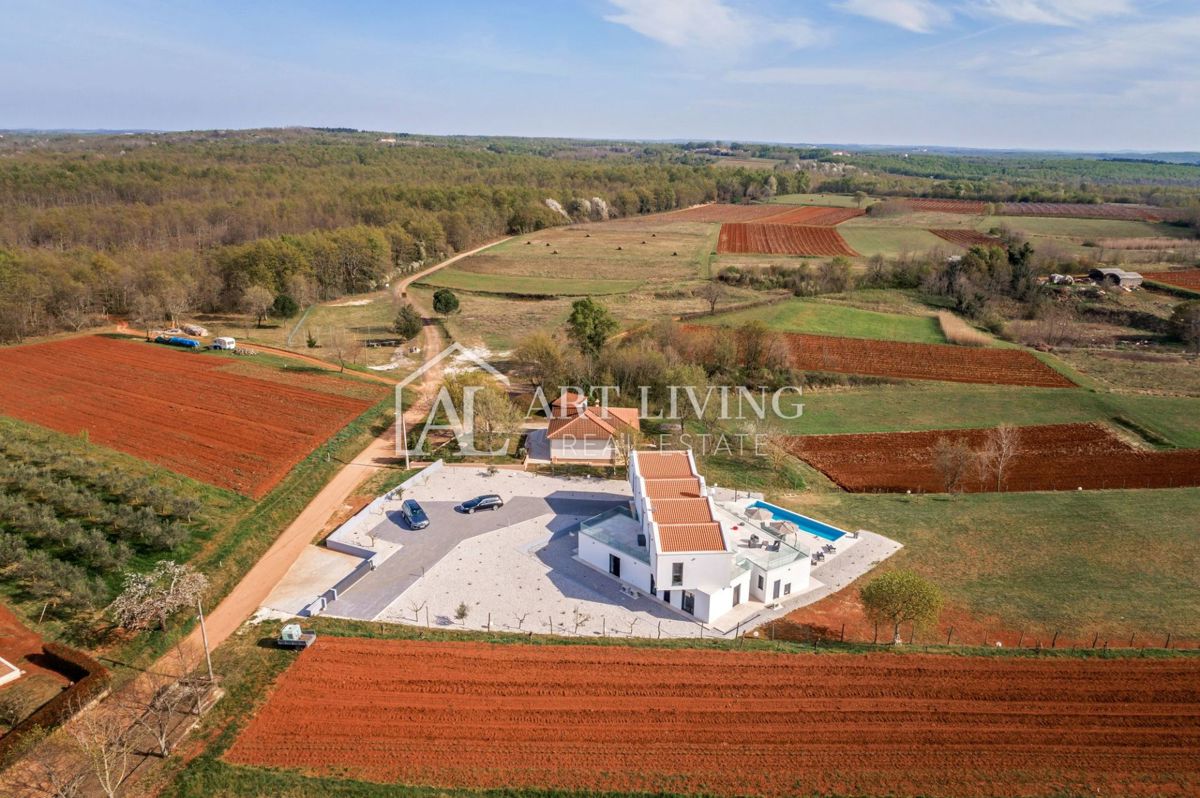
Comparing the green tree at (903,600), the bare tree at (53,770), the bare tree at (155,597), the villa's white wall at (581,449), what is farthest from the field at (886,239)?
the bare tree at (53,770)

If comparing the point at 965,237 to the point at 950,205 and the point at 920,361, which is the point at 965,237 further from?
the point at 920,361

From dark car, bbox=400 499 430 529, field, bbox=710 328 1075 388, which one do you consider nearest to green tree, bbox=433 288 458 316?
field, bbox=710 328 1075 388

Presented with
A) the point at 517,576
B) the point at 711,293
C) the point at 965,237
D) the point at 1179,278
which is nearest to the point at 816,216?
the point at 965,237

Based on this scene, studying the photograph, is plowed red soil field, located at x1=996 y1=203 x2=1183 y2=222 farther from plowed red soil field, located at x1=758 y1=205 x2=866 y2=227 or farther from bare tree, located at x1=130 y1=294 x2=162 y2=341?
bare tree, located at x1=130 y1=294 x2=162 y2=341

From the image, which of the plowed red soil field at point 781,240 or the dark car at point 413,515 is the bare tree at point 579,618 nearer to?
the dark car at point 413,515

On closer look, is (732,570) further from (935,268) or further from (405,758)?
(935,268)

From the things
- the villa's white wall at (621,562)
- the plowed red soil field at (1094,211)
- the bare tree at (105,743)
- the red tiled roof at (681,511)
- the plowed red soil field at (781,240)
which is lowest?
the bare tree at (105,743)
